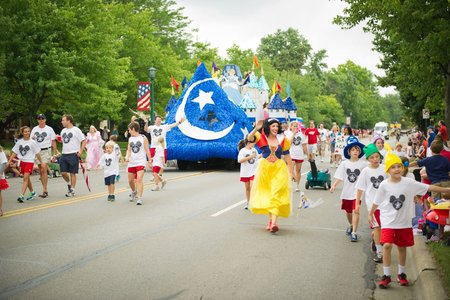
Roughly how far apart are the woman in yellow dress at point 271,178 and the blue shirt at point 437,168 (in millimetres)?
2244

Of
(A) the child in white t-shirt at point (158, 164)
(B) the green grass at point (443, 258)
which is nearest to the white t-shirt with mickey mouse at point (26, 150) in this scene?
(A) the child in white t-shirt at point (158, 164)

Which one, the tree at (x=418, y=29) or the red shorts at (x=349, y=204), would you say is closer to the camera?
the red shorts at (x=349, y=204)

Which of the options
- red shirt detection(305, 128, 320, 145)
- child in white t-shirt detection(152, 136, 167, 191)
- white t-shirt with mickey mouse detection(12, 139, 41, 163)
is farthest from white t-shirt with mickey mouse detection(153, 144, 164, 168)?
red shirt detection(305, 128, 320, 145)

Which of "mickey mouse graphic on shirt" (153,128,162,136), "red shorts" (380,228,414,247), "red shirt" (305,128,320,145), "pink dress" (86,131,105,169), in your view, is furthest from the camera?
"pink dress" (86,131,105,169)

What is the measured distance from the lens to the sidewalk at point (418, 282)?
5.43 meters

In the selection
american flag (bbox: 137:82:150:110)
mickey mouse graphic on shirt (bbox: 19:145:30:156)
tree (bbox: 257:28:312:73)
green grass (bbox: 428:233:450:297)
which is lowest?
green grass (bbox: 428:233:450:297)

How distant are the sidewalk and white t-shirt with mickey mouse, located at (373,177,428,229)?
0.56m

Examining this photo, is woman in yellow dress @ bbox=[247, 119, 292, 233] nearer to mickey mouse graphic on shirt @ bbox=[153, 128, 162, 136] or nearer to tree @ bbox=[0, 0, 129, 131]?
mickey mouse graphic on shirt @ bbox=[153, 128, 162, 136]

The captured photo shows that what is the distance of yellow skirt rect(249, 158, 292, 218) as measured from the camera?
28.9ft

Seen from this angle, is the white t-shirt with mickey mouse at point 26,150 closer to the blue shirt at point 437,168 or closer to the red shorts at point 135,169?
the red shorts at point 135,169

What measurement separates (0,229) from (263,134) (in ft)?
14.2

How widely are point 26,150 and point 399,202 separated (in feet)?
29.1

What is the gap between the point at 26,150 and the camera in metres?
12.5

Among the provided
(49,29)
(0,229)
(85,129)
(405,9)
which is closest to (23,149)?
(0,229)
